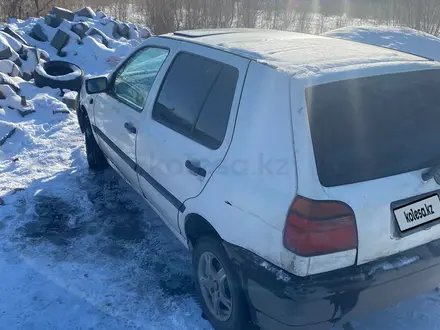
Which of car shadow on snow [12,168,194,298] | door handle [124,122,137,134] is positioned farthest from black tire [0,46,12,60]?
door handle [124,122,137,134]

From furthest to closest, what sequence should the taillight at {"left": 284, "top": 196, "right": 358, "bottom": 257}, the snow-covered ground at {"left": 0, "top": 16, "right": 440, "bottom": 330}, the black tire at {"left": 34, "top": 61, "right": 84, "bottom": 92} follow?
the black tire at {"left": 34, "top": 61, "right": 84, "bottom": 92} < the snow-covered ground at {"left": 0, "top": 16, "right": 440, "bottom": 330} < the taillight at {"left": 284, "top": 196, "right": 358, "bottom": 257}

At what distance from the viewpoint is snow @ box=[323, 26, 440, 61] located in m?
4.36

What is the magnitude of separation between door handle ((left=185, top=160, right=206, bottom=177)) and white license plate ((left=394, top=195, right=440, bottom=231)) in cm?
113

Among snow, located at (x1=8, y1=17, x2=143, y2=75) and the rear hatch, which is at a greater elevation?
the rear hatch

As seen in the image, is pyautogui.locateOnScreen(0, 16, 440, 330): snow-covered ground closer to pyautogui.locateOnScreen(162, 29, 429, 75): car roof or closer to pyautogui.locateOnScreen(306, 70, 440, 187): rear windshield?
pyautogui.locateOnScreen(306, 70, 440, 187): rear windshield

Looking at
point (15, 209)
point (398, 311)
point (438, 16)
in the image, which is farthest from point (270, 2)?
point (398, 311)

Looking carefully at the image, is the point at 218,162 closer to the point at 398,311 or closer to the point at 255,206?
the point at 255,206

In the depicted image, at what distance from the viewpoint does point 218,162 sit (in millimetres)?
2764

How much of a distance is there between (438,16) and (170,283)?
10.1 metres

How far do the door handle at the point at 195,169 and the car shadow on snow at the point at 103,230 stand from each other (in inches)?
41.5

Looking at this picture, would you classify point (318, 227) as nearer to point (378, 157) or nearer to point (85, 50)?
point (378, 157)

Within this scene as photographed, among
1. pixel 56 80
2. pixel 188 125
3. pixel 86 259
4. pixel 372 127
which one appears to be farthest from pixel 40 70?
pixel 372 127

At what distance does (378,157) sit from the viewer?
7.95 feet

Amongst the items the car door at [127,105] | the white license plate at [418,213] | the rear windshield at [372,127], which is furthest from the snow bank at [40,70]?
the white license plate at [418,213]
